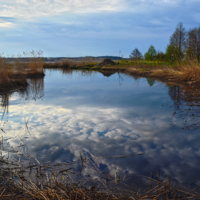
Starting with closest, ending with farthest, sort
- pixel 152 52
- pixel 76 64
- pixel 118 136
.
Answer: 1. pixel 118 136
2. pixel 76 64
3. pixel 152 52

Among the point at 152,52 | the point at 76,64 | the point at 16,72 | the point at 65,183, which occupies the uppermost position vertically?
the point at 152,52

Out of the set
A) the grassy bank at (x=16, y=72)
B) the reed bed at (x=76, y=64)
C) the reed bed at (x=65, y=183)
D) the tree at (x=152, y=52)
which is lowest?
the reed bed at (x=65, y=183)

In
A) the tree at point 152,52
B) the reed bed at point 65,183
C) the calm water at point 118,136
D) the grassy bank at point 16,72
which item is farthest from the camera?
the tree at point 152,52

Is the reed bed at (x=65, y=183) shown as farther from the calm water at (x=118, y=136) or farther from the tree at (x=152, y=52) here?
the tree at (x=152, y=52)

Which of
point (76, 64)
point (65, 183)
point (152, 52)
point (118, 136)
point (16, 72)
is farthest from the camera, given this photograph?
point (152, 52)

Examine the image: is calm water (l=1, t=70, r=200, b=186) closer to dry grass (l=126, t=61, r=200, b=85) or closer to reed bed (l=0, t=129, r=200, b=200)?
reed bed (l=0, t=129, r=200, b=200)

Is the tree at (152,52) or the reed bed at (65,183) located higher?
the tree at (152,52)

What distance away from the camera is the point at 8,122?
507 cm

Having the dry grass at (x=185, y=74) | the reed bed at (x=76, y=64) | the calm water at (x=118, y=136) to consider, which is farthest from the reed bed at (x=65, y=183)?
the reed bed at (x=76, y=64)

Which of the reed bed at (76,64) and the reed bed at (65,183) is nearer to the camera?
the reed bed at (65,183)

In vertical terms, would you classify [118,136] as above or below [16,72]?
below

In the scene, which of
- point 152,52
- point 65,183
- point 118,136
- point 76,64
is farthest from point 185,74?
point 152,52

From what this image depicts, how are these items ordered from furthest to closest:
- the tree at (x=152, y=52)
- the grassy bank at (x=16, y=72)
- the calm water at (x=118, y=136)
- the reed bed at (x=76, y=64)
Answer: the tree at (x=152, y=52) < the reed bed at (x=76, y=64) < the grassy bank at (x=16, y=72) < the calm water at (x=118, y=136)

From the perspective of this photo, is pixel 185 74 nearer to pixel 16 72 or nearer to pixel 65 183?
pixel 16 72
